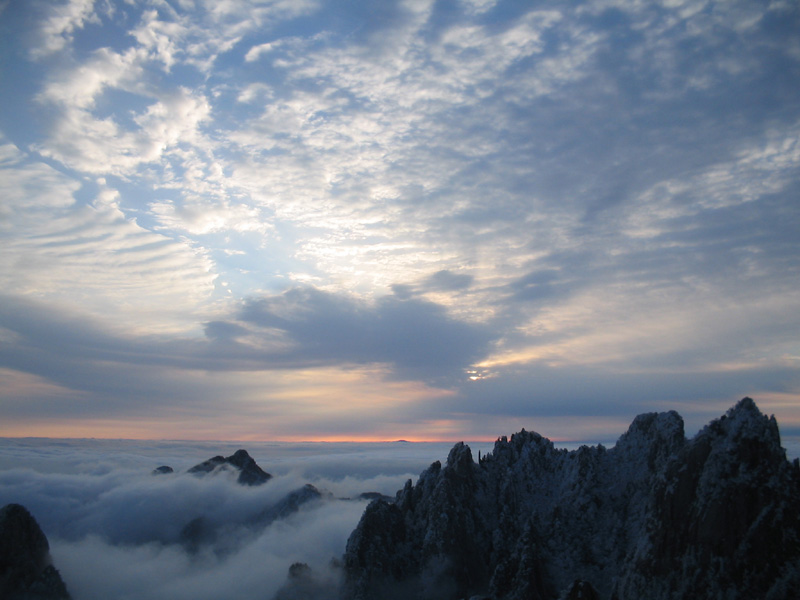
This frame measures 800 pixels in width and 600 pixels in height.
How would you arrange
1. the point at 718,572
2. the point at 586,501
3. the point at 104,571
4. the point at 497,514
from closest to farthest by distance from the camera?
the point at 718,572, the point at 586,501, the point at 497,514, the point at 104,571

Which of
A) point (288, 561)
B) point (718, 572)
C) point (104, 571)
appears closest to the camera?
point (718, 572)

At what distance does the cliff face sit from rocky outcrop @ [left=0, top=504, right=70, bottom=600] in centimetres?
7293

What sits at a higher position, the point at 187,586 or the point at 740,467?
the point at 740,467

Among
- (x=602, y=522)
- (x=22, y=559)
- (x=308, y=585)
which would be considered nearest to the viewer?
(x=602, y=522)

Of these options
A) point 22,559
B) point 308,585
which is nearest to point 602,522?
point 308,585

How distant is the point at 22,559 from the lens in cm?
11569

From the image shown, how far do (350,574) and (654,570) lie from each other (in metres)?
61.8

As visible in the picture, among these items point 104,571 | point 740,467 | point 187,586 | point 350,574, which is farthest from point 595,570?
point 104,571

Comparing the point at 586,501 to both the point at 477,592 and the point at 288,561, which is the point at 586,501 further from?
the point at 288,561

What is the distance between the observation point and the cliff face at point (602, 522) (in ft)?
201

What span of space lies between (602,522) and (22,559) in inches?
4837

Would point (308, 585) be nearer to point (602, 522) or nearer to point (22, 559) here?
point (22, 559)

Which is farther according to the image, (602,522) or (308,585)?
(308,585)

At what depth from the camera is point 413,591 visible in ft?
336
